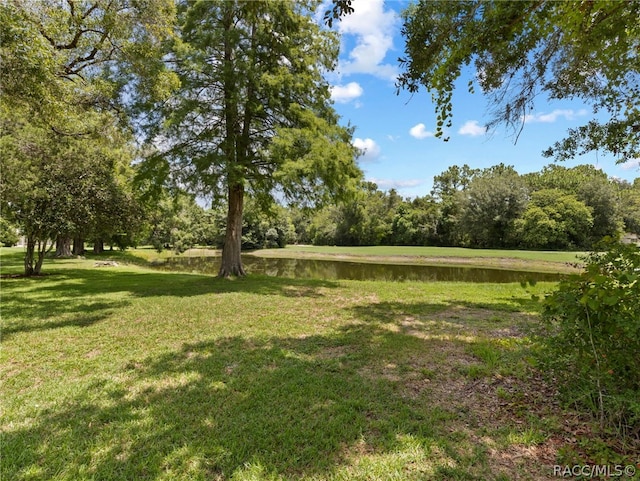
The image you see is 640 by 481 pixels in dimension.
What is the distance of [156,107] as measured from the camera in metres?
10.0

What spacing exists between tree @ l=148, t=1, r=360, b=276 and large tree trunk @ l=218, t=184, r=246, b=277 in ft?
0.17

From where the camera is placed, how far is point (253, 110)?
1036cm

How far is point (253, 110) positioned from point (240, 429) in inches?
383

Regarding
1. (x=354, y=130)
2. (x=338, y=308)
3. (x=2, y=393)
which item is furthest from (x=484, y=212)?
(x=2, y=393)

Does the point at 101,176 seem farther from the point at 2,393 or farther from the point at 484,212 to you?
the point at 484,212

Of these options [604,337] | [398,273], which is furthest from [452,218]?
[604,337]

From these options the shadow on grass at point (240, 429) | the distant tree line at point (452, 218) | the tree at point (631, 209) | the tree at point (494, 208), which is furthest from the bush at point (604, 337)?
the tree at point (631, 209)

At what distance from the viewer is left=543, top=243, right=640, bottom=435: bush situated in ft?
7.48

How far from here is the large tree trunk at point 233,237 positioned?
38.5 feet

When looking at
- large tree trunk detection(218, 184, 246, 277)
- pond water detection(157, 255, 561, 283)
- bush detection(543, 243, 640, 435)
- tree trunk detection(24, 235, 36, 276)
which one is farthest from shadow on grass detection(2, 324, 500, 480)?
pond water detection(157, 255, 561, 283)

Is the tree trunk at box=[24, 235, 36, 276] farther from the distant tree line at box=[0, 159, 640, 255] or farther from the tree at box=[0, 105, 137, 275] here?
the distant tree line at box=[0, 159, 640, 255]

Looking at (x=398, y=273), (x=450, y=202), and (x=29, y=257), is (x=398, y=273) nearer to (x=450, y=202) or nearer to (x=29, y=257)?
(x=29, y=257)

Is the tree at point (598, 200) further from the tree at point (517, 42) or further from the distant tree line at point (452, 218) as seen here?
the tree at point (517, 42)

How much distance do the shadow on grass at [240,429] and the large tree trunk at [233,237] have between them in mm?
8045
